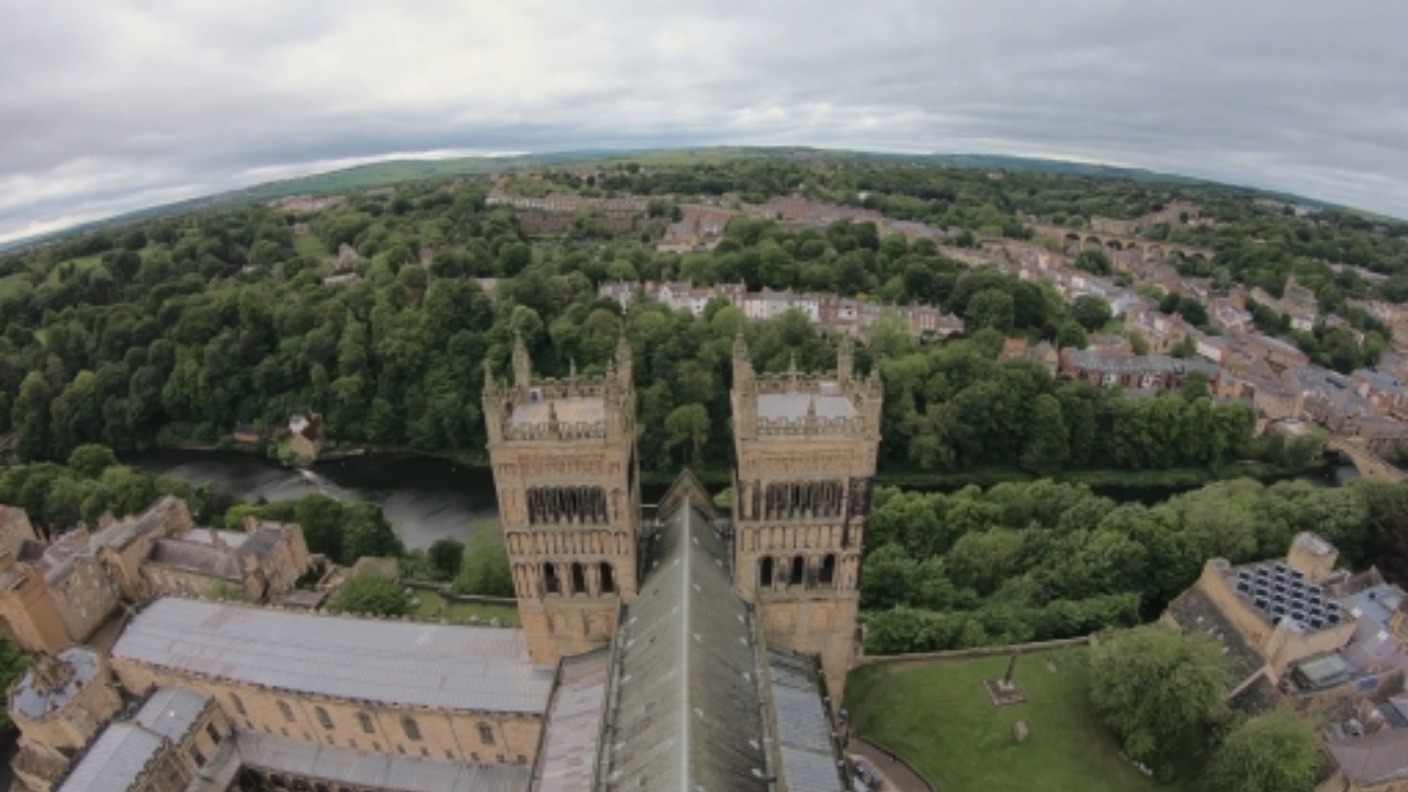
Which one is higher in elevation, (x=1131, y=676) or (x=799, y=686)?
(x=799, y=686)

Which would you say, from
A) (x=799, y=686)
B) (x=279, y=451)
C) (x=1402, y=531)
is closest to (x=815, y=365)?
(x=1402, y=531)

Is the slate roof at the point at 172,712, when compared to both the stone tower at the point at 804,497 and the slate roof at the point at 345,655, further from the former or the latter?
the stone tower at the point at 804,497

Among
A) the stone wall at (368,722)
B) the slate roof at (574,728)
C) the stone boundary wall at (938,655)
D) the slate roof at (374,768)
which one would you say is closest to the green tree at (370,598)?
the stone wall at (368,722)

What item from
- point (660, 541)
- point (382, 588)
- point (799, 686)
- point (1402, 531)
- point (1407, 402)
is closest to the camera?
point (799, 686)

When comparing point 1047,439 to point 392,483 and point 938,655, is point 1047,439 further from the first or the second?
point 392,483

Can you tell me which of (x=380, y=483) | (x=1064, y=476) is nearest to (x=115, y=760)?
(x=380, y=483)

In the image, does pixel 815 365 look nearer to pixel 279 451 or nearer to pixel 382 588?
pixel 382 588
